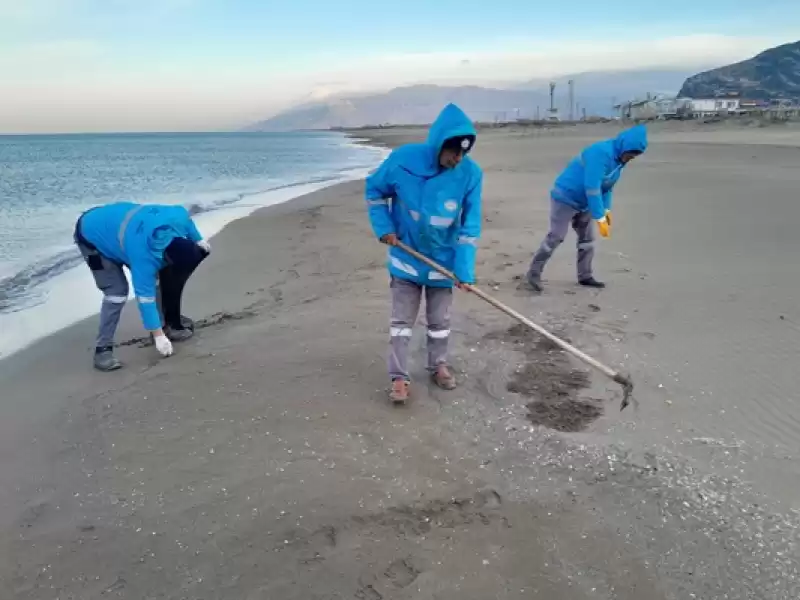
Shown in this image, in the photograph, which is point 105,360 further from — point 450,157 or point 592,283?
point 592,283

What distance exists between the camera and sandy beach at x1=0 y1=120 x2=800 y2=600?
2.57 m

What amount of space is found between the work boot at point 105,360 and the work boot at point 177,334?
0.48 metres

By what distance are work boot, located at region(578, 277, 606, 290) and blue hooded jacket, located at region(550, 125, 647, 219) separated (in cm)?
73

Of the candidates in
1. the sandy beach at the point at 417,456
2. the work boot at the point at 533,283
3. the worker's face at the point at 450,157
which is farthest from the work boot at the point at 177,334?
the work boot at the point at 533,283

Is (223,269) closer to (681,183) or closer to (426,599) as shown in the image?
(426,599)

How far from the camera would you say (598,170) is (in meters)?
5.88

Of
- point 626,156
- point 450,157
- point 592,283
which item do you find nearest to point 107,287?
point 450,157

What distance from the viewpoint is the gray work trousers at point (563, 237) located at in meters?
6.30

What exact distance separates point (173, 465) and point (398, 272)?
5.63 feet

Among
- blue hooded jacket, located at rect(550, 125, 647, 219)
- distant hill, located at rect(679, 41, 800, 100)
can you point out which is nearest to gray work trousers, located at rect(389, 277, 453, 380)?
blue hooded jacket, located at rect(550, 125, 647, 219)

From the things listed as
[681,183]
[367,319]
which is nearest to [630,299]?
[367,319]

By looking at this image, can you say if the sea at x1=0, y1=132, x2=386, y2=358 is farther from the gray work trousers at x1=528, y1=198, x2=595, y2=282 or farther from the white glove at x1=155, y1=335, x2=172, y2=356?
the gray work trousers at x1=528, y1=198, x2=595, y2=282

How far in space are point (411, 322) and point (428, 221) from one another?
26.1 inches

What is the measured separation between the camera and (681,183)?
45.0 feet
